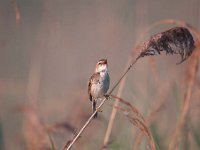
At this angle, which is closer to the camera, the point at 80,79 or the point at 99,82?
the point at 99,82

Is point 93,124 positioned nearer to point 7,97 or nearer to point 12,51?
point 7,97

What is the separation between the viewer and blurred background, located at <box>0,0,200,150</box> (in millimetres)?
3693

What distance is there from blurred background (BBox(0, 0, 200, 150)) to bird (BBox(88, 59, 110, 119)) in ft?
0.42

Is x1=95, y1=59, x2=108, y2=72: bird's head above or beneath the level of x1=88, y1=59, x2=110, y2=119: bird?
above

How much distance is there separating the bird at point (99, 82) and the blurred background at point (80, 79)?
0.13 m

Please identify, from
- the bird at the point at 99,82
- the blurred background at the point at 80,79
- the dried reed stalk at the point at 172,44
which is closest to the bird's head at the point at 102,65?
the bird at the point at 99,82

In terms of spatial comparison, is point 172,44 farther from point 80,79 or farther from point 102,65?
point 80,79

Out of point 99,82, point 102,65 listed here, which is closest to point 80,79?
point 99,82

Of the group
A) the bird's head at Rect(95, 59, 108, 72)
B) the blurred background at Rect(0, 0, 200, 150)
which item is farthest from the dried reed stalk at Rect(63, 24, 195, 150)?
the bird's head at Rect(95, 59, 108, 72)

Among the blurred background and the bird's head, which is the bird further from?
the blurred background

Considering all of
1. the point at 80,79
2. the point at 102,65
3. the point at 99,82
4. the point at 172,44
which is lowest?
the point at 80,79

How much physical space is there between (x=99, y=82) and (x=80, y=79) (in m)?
1.64

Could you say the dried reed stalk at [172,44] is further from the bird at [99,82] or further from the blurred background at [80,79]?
the bird at [99,82]

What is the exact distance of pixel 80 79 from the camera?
544 centimetres
